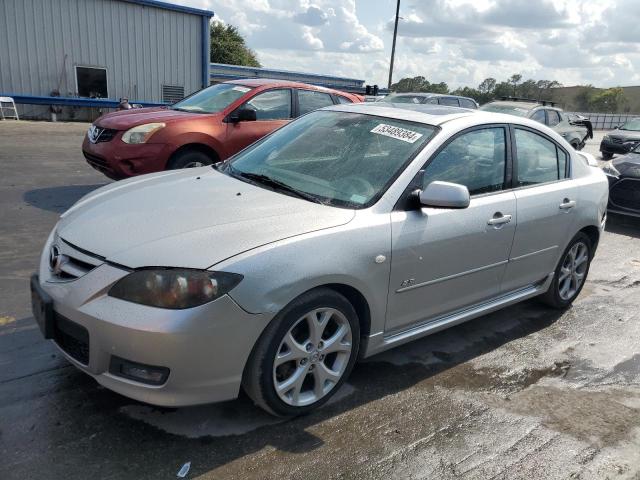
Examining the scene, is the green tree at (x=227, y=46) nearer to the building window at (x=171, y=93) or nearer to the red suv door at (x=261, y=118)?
the building window at (x=171, y=93)

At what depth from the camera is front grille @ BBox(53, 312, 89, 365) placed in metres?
2.59

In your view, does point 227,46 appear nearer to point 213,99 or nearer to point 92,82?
point 92,82

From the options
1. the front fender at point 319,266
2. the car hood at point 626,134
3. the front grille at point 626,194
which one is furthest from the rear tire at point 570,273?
the car hood at point 626,134

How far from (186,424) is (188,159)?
188 inches

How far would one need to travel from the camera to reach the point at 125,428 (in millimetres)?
2787

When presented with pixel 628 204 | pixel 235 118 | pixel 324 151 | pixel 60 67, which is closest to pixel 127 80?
pixel 60 67

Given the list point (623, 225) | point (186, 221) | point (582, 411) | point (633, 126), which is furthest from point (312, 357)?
point (633, 126)

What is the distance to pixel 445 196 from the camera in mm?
3107

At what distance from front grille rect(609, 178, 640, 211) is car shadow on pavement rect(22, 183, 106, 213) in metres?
7.74

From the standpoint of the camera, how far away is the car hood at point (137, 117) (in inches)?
272

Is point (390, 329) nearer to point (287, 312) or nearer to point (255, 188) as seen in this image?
point (287, 312)

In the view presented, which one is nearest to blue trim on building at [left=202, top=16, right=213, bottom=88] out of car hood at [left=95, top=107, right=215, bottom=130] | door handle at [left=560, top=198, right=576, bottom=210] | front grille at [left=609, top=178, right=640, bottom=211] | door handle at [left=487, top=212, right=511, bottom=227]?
car hood at [left=95, top=107, right=215, bottom=130]

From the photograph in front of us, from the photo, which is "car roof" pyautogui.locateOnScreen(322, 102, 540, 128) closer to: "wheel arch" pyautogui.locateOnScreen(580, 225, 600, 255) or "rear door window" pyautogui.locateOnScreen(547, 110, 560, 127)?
"wheel arch" pyautogui.locateOnScreen(580, 225, 600, 255)

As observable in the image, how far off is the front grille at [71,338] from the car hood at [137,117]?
4.64 meters
